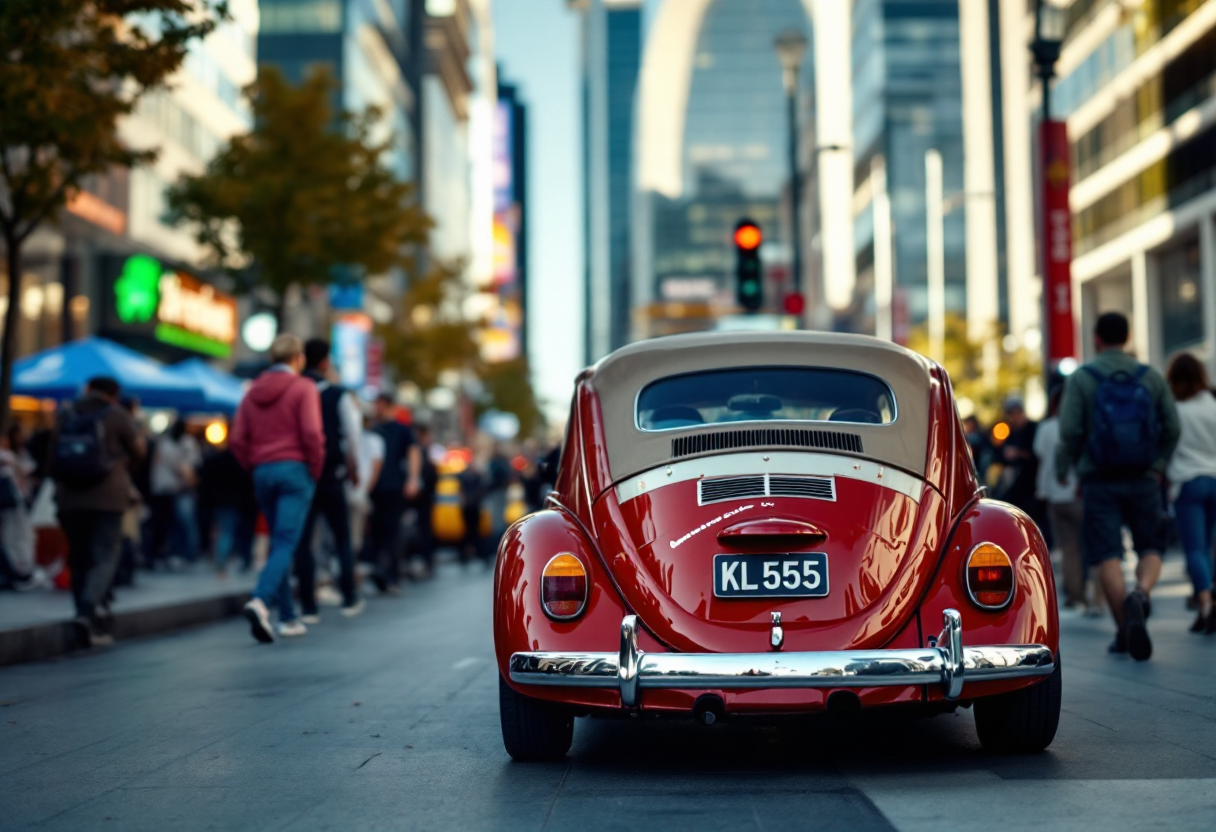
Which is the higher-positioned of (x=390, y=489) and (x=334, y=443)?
(x=334, y=443)

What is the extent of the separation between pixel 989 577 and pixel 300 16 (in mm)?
68041

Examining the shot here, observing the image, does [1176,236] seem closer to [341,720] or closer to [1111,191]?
[1111,191]

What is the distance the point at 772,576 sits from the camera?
5.88 meters

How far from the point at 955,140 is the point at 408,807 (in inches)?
3569

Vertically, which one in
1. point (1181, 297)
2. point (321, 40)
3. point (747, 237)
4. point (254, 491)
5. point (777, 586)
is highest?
point (321, 40)

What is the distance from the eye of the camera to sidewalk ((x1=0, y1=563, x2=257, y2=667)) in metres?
11.4

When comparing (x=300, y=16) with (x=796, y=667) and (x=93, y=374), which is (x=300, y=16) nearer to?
(x=93, y=374)

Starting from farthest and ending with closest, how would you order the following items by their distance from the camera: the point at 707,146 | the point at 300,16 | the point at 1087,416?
the point at 707,146 < the point at 300,16 < the point at 1087,416

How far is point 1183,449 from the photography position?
10.6m

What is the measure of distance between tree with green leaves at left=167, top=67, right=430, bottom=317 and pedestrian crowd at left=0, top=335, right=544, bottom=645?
19.4ft

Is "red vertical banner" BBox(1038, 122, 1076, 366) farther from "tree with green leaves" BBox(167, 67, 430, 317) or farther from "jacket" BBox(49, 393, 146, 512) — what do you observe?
"jacket" BBox(49, 393, 146, 512)

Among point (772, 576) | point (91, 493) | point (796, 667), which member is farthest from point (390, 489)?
point (796, 667)

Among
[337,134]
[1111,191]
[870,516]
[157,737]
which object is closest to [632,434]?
[870,516]

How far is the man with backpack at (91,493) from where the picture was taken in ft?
39.5
